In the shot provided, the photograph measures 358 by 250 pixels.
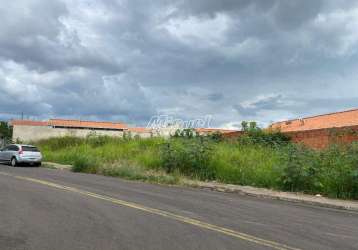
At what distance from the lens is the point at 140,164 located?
2697 cm

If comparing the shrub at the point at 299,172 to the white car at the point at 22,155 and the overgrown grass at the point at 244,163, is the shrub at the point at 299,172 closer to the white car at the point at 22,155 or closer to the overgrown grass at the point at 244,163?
the overgrown grass at the point at 244,163

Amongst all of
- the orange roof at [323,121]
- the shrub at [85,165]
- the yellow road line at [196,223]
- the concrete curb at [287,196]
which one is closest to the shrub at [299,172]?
the concrete curb at [287,196]

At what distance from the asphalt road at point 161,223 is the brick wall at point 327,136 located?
31.1 feet

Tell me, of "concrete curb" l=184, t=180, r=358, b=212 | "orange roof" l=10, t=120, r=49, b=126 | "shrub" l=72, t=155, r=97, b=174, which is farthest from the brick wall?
"orange roof" l=10, t=120, r=49, b=126

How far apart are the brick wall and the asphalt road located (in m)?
9.49

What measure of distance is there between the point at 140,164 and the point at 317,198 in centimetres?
1379

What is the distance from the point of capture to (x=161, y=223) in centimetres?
913

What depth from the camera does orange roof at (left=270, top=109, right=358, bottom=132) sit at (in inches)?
1198

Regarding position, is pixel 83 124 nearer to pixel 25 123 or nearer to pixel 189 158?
pixel 25 123

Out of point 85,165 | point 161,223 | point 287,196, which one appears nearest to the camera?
point 161,223

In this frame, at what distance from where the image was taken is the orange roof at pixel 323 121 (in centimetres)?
3044

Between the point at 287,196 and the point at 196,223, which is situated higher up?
the point at 287,196


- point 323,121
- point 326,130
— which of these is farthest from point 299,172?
point 323,121

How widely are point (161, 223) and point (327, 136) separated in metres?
16.2
